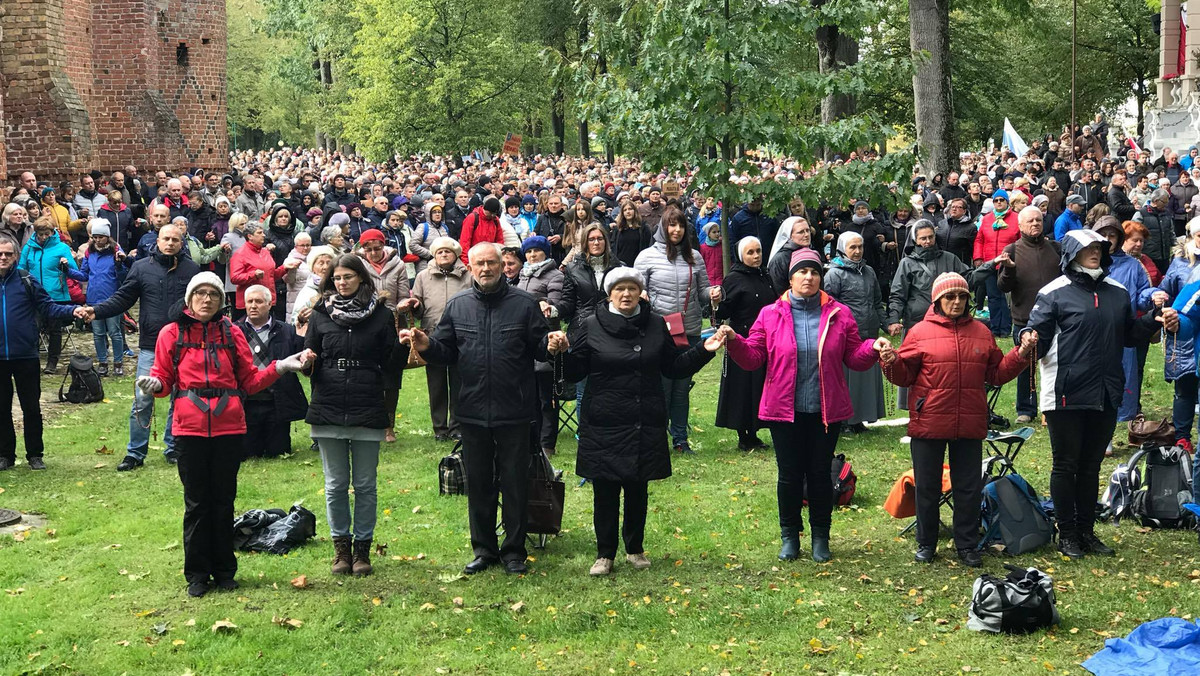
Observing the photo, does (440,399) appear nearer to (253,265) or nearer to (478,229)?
(253,265)

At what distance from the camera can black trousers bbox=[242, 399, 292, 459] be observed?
11773 mm

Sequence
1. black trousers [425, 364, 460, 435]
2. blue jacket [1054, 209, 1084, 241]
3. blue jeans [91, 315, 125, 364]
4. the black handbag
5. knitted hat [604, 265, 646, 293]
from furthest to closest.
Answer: blue jacket [1054, 209, 1084, 241], blue jeans [91, 315, 125, 364], black trousers [425, 364, 460, 435], the black handbag, knitted hat [604, 265, 646, 293]

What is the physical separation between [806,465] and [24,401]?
→ 6442 mm

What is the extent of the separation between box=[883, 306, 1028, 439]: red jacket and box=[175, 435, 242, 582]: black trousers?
3.85 m

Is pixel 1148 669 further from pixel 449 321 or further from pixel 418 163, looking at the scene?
pixel 418 163

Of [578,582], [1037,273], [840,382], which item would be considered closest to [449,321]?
[578,582]

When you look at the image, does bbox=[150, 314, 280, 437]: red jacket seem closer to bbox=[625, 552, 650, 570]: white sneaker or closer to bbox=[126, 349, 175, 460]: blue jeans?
bbox=[625, 552, 650, 570]: white sneaker

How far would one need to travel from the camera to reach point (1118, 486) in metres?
9.36

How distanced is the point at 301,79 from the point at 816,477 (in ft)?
210

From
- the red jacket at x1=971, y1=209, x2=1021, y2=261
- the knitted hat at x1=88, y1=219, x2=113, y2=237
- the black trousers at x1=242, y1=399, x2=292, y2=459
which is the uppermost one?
the knitted hat at x1=88, y1=219, x2=113, y2=237

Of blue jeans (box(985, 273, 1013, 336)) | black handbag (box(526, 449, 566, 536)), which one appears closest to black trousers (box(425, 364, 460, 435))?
black handbag (box(526, 449, 566, 536))

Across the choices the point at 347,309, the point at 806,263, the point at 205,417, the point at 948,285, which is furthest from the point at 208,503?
the point at 948,285

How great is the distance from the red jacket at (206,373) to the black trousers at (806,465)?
3.05 meters

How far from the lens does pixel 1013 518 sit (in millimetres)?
8594
